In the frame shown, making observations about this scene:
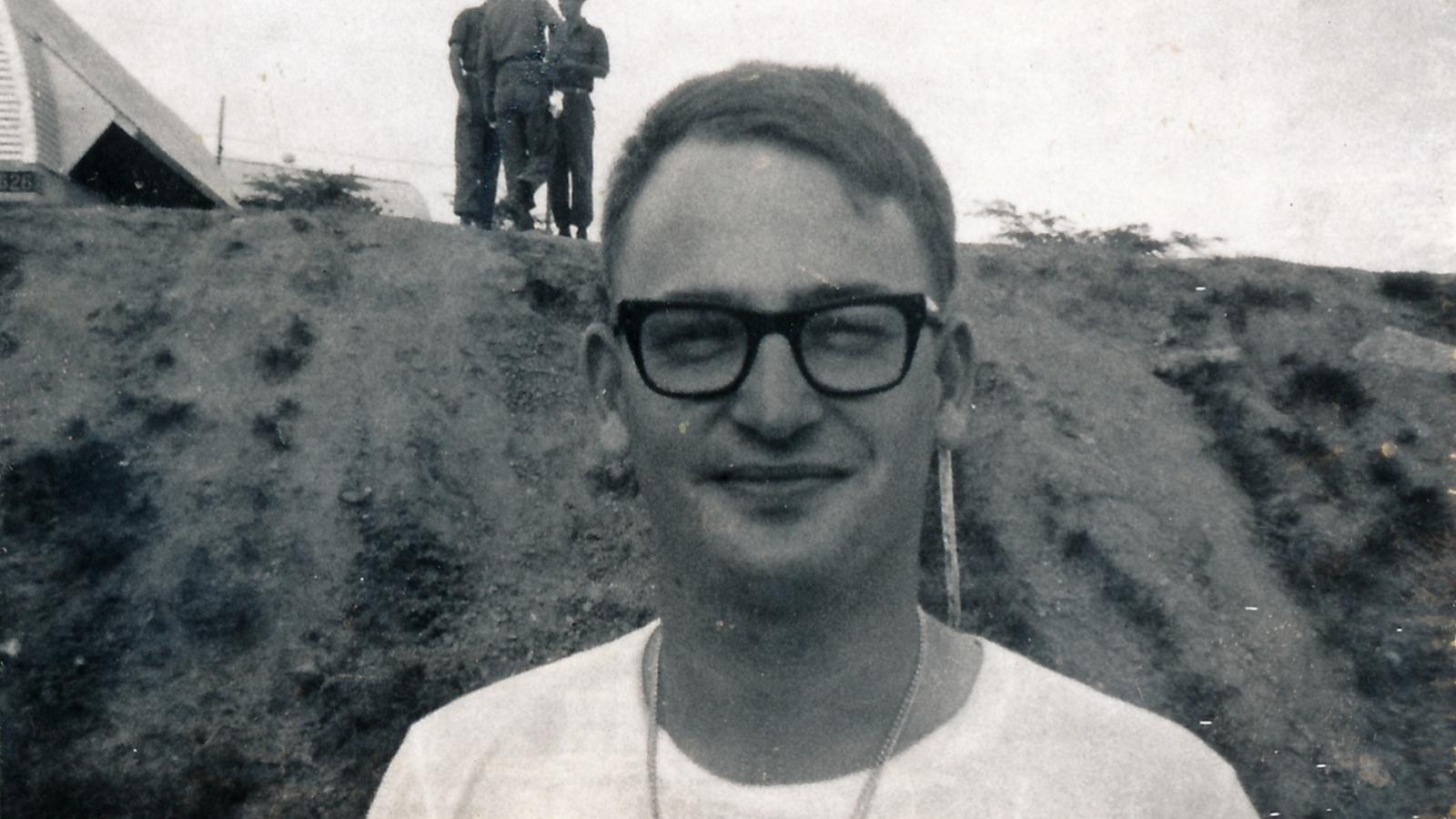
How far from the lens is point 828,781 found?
2.06 meters

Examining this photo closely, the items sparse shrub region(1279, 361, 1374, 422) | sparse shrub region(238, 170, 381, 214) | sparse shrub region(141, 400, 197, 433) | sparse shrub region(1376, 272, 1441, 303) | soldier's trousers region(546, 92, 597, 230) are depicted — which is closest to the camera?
sparse shrub region(141, 400, 197, 433)

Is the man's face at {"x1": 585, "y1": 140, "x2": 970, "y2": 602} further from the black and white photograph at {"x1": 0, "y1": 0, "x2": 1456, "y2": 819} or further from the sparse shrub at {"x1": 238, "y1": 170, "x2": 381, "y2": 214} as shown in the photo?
the sparse shrub at {"x1": 238, "y1": 170, "x2": 381, "y2": 214}

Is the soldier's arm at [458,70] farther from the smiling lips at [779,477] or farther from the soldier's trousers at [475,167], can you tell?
the smiling lips at [779,477]

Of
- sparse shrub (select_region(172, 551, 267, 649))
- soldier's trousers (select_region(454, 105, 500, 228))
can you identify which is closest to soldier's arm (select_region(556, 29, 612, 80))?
soldier's trousers (select_region(454, 105, 500, 228))

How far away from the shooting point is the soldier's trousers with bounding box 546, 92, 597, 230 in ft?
30.6

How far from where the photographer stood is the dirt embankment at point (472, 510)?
5234 millimetres

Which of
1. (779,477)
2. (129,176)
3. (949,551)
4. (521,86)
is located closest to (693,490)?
(779,477)

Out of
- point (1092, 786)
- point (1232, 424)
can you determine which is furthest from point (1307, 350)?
point (1092, 786)

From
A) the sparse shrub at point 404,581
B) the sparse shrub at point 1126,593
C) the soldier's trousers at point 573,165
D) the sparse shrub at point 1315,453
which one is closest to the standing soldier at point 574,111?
the soldier's trousers at point 573,165

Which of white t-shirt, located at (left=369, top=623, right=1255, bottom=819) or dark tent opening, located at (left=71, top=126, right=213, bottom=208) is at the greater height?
dark tent opening, located at (left=71, top=126, right=213, bottom=208)

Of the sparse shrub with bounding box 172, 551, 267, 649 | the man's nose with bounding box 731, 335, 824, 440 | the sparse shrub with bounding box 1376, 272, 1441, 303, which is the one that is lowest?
the sparse shrub with bounding box 172, 551, 267, 649

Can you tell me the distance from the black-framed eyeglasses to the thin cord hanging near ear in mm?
3688

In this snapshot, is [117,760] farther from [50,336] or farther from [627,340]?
[627,340]

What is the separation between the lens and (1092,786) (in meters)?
2.03
